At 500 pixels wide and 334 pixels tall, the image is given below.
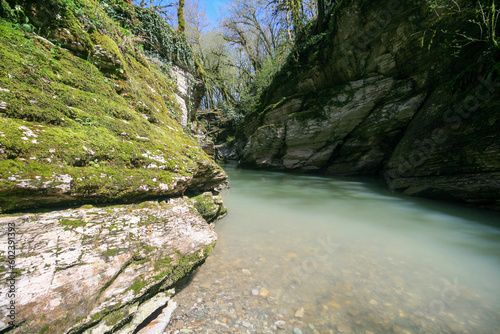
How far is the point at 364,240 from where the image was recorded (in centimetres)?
322

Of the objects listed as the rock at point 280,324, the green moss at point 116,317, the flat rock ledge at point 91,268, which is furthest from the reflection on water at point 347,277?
the green moss at point 116,317

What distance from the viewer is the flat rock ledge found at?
1264 mm

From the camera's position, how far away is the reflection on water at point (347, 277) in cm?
175

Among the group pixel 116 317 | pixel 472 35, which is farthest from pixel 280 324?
pixel 472 35

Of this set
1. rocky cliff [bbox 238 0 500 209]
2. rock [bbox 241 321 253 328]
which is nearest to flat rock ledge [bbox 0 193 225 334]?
rock [bbox 241 321 253 328]

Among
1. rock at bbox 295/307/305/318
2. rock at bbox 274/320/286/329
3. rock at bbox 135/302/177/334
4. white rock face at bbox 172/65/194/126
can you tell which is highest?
white rock face at bbox 172/65/194/126

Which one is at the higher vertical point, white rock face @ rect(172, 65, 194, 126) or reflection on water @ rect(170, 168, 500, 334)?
white rock face @ rect(172, 65, 194, 126)

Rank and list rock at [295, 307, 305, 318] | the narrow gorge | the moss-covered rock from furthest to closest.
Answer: the moss-covered rock
rock at [295, 307, 305, 318]
the narrow gorge

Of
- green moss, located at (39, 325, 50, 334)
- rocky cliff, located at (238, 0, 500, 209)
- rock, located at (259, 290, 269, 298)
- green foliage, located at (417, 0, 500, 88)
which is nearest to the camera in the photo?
green moss, located at (39, 325, 50, 334)

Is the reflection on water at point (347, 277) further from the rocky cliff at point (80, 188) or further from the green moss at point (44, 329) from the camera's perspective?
the green moss at point (44, 329)

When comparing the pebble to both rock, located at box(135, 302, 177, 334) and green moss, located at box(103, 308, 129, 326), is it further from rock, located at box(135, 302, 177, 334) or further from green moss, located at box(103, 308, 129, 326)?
green moss, located at box(103, 308, 129, 326)

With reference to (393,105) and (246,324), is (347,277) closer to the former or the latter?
(246,324)

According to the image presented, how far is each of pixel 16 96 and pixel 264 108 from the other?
503 inches

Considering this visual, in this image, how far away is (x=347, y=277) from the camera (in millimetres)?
2307
